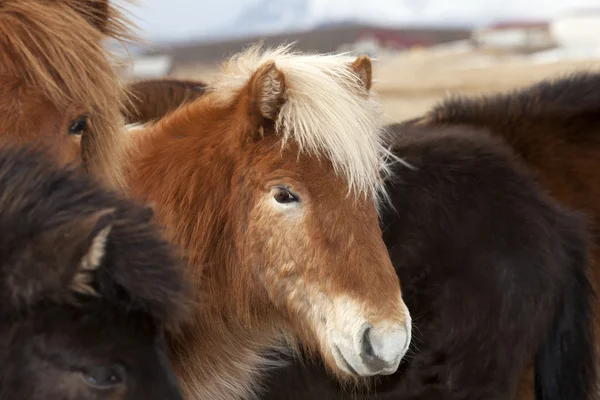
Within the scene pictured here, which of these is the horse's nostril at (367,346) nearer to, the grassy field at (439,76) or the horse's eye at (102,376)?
the horse's eye at (102,376)

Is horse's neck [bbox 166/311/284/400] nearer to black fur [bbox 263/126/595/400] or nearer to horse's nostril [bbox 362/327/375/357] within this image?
black fur [bbox 263/126/595/400]

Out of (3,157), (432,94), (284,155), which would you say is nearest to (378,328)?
(284,155)

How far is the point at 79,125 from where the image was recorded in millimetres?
2805

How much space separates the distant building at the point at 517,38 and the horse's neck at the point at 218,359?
21923 mm

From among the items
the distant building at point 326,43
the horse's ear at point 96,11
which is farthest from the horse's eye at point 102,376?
the distant building at point 326,43

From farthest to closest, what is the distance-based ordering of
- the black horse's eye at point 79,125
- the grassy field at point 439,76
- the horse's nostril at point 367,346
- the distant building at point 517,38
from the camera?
1. the distant building at point 517,38
2. the grassy field at point 439,76
3. the black horse's eye at point 79,125
4. the horse's nostril at point 367,346

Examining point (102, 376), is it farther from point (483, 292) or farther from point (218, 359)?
point (483, 292)

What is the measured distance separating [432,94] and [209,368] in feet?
38.7

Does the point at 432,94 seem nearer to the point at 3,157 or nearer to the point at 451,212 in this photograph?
the point at 451,212

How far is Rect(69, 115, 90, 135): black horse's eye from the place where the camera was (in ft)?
9.07

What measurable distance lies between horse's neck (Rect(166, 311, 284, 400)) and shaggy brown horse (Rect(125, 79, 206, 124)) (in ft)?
5.05

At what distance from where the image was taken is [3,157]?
2.13 metres

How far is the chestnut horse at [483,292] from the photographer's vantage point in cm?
299

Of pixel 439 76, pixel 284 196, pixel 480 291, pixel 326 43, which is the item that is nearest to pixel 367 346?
pixel 284 196
